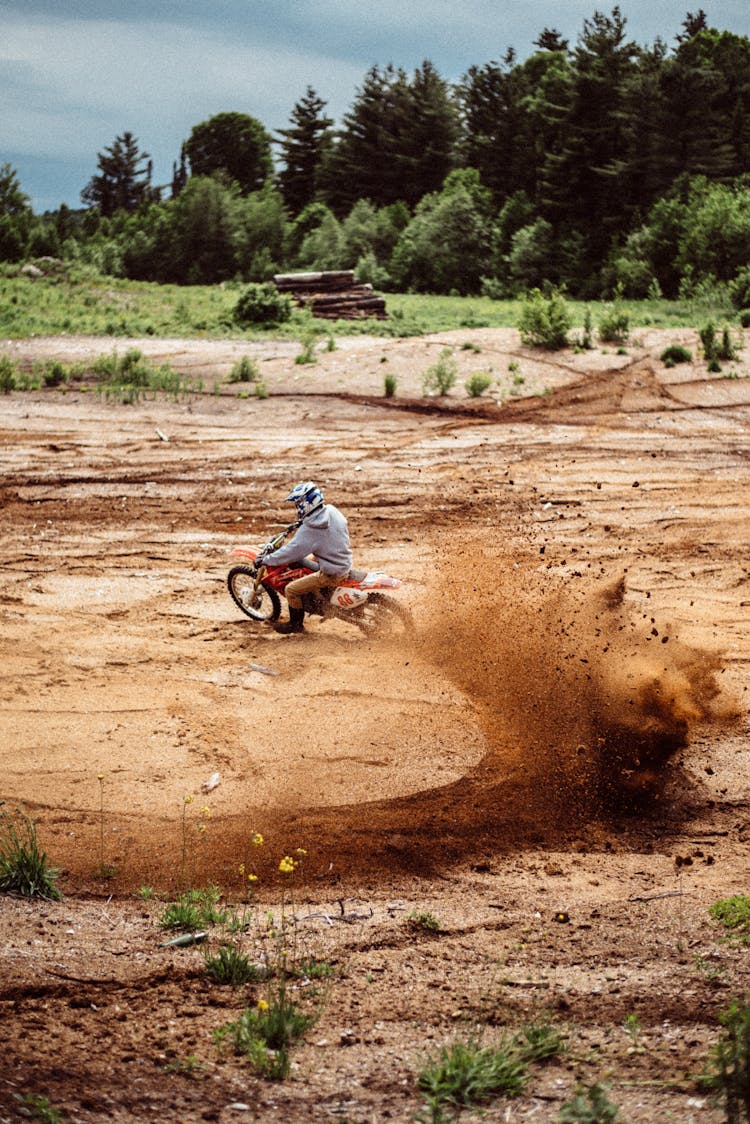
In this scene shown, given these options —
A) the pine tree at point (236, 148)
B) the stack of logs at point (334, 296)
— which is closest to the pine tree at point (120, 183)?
the pine tree at point (236, 148)

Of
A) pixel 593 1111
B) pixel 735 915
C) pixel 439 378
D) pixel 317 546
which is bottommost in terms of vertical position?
pixel 735 915

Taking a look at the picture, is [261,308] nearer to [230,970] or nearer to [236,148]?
[230,970]

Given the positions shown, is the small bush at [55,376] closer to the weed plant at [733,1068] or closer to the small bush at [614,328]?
the small bush at [614,328]

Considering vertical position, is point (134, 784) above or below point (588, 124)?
below

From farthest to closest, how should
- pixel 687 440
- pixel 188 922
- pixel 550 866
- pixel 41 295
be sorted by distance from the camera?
pixel 41 295
pixel 687 440
pixel 550 866
pixel 188 922

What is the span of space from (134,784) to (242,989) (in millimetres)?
2867

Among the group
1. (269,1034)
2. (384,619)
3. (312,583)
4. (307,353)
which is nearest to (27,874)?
(269,1034)

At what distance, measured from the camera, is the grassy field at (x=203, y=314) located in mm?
30312

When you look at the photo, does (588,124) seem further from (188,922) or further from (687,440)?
(188,922)

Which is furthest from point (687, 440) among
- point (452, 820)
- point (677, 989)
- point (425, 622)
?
point (677, 989)

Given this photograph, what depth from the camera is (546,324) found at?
83.4 feet

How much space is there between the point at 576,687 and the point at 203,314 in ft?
93.8

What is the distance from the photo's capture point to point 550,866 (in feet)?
24.1

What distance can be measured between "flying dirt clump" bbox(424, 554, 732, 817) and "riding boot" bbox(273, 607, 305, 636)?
133cm
